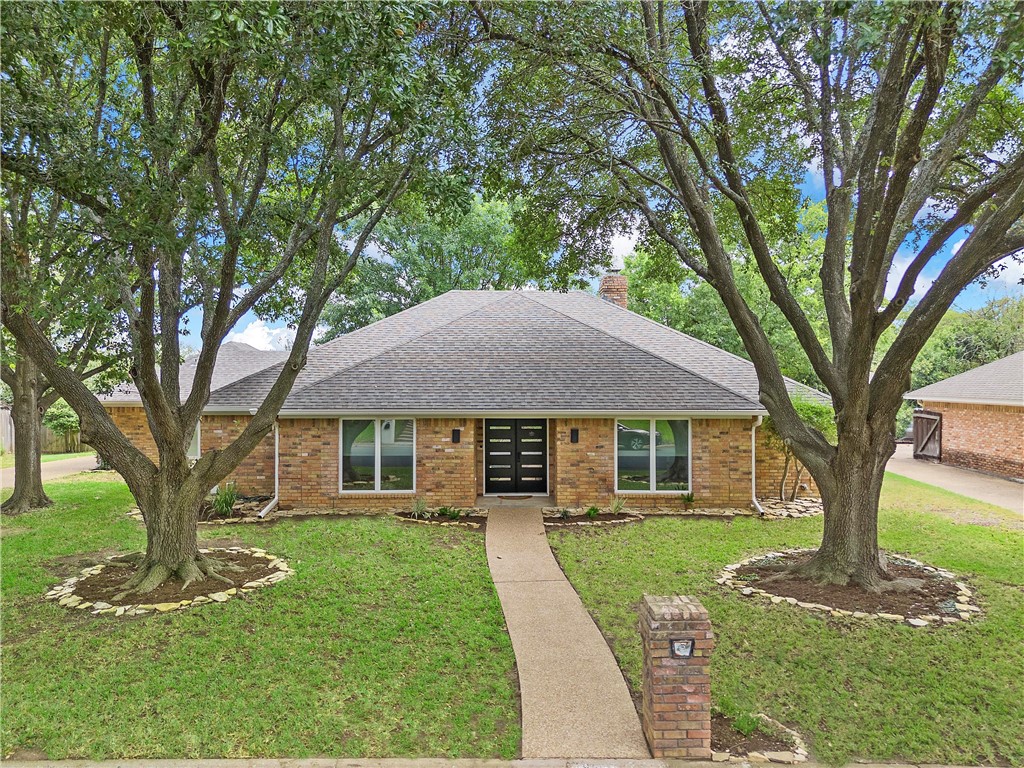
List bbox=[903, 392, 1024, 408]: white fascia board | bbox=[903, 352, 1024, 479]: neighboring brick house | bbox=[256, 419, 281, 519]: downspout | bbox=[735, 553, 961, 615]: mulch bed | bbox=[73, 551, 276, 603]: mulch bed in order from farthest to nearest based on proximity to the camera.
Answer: bbox=[903, 352, 1024, 479]: neighboring brick house < bbox=[903, 392, 1024, 408]: white fascia board < bbox=[256, 419, 281, 519]: downspout < bbox=[73, 551, 276, 603]: mulch bed < bbox=[735, 553, 961, 615]: mulch bed

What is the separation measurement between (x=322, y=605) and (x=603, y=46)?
25.1ft

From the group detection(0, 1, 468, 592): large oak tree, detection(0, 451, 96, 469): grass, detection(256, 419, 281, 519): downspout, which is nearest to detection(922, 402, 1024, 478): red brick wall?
detection(0, 1, 468, 592): large oak tree

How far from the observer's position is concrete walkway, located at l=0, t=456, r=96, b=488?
1764 centimetres

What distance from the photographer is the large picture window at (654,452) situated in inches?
510

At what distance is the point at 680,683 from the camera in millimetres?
4379

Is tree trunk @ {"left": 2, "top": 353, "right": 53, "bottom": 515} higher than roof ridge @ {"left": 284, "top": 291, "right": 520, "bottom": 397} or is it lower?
lower

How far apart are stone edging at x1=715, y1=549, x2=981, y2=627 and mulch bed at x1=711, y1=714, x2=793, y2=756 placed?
288cm

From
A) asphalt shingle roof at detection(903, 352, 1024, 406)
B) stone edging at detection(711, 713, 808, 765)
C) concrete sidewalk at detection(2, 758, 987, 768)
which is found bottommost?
stone edging at detection(711, 713, 808, 765)

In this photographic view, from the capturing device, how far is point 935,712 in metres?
4.96

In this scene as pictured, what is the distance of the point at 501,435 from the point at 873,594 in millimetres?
8113

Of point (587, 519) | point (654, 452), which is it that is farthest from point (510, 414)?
point (654, 452)

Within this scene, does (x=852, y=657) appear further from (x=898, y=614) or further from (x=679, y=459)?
(x=679, y=459)

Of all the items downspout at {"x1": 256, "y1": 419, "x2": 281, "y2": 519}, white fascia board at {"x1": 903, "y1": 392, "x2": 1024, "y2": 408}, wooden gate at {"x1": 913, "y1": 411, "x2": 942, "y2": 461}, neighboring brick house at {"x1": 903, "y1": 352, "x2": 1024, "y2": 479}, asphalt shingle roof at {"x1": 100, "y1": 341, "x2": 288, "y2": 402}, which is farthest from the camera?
wooden gate at {"x1": 913, "y1": 411, "x2": 942, "y2": 461}

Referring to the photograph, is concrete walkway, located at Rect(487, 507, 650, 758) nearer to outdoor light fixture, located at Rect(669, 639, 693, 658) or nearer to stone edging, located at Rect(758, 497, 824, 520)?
outdoor light fixture, located at Rect(669, 639, 693, 658)
